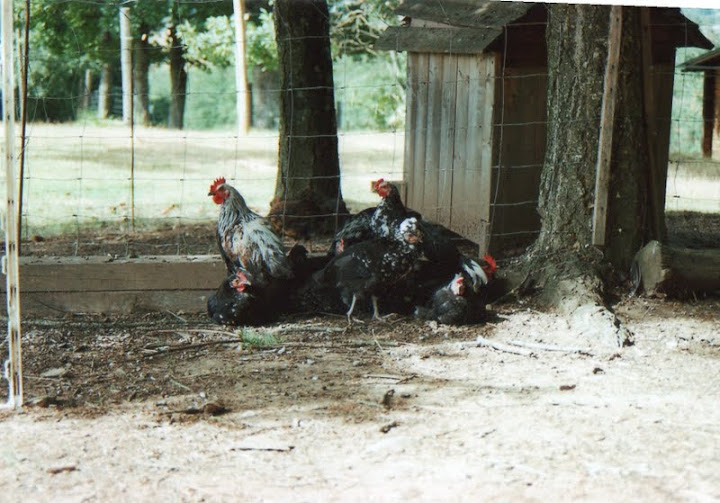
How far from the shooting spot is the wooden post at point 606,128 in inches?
255

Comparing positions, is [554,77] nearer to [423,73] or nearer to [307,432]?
[423,73]

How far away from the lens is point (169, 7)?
993 inches

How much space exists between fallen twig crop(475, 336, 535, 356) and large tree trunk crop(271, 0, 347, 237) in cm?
319

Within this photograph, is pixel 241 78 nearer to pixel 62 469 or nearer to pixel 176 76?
pixel 176 76

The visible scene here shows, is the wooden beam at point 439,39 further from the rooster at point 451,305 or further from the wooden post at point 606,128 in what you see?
the rooster at point 451,305

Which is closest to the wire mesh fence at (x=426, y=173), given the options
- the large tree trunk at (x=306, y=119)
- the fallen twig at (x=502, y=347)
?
the large tree trunk at (x=306, y=119)

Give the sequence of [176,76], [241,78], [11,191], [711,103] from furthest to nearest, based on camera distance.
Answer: [176,76]
[241,78]
[711,103]
[11,191]

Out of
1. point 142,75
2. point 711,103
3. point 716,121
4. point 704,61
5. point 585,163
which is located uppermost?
point 142,75

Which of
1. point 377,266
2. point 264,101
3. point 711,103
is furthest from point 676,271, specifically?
point 264,101

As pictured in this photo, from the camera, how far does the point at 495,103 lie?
762 cm

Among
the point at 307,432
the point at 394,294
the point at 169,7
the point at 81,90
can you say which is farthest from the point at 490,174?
the point at 81,90

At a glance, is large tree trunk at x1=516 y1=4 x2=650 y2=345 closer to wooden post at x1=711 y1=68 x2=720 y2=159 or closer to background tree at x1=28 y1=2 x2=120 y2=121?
wooden post at x1=711 y1=68 x2=720 y2=159

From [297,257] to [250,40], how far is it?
20593mm

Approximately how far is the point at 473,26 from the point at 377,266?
2.67 metres
